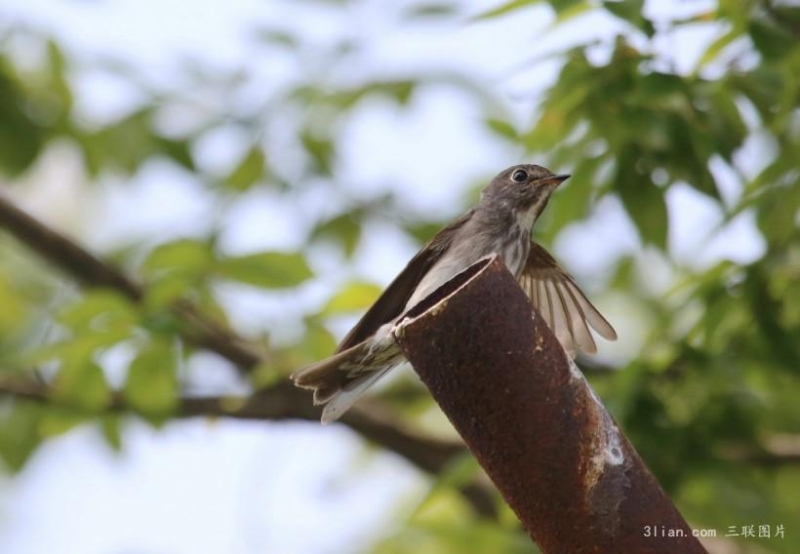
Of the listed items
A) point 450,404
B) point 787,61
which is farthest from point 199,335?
point 450,404

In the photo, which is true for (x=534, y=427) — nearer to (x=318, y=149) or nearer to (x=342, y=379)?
(x=342, y=379)

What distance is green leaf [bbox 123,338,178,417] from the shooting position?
210 inches

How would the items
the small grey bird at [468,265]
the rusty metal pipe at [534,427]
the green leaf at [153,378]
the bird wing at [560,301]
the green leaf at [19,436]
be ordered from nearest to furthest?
the rusty metal pipe at [534,427]
the small grey bird at [468,265]
the bird wing at [560,301]
the green leaf at [153,378]
the green leaf at [19,436]

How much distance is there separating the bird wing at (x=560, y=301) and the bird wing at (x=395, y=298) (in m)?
0.34

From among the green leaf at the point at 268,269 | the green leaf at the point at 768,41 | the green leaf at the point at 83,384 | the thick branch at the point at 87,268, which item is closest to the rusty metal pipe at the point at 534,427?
the green leaf at the point at 768,41

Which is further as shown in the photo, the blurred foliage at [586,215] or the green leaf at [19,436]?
the green leaf at [19,436]

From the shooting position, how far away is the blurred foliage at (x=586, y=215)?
4312 mm

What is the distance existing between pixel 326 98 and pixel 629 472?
14.9 feet

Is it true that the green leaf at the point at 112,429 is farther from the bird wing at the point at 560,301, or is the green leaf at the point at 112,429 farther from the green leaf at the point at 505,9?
the green leaf at the point at 505,9

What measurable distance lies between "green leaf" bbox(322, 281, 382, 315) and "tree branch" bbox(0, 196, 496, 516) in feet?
3.11

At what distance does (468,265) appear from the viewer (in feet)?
12.8

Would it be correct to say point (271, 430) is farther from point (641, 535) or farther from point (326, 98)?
point (641, 535)

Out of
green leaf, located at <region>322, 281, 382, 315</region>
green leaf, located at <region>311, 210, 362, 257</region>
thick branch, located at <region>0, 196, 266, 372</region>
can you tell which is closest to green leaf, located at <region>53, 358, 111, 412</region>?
thick branch, located at <region>0, 196, 266, 372</region>

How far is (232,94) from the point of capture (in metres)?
7.14
